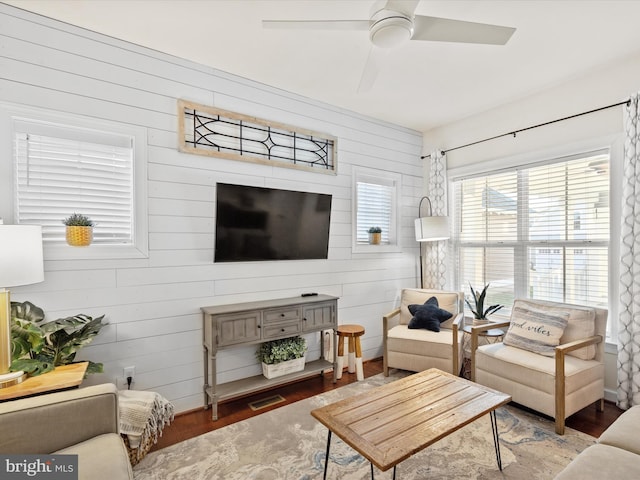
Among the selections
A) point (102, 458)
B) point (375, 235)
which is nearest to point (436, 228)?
point (375, 235)

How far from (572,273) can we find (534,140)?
1.37 m

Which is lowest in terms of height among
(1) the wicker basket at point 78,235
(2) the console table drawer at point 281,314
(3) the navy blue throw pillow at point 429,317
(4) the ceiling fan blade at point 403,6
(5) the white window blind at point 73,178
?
(3) the navy blue throw pillow at point 429,317

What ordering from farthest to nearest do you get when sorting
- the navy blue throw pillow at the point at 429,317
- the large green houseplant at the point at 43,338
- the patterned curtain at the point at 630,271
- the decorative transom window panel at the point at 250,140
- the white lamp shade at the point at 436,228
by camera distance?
the white lamp shade at the point at 436,228, the navy blue throw pillow at the point at 429,317, the decorative transom window panel at the point at 250,140, the patterned curtain at the point at 630,271, the large green houseplant at the point at 43,338

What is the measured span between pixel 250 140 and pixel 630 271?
3.40 m

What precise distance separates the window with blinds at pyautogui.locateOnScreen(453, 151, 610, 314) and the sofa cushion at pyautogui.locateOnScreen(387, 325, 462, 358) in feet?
3.16

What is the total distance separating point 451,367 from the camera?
3191mm

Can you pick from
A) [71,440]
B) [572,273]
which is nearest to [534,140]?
[572,273]

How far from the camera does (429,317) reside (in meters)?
3.54

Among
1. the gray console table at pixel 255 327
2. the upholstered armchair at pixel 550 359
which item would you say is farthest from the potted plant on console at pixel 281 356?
the upholstered armchair at pixel 550 359

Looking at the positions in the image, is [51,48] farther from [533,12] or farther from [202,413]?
[533,12]

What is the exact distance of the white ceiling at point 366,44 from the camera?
217 centimetres

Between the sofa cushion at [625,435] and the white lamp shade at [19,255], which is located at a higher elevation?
the white lamp shade at [19,255]

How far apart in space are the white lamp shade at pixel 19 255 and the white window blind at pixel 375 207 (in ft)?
9.56

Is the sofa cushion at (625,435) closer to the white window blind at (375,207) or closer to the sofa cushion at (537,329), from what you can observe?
the sofa cushion at (537,329)
